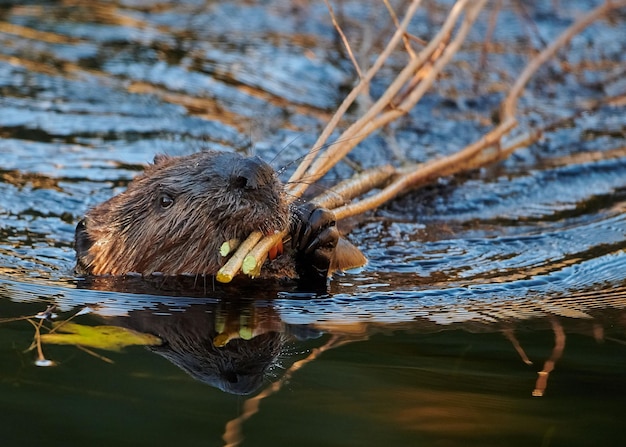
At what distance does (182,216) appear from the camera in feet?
11.3

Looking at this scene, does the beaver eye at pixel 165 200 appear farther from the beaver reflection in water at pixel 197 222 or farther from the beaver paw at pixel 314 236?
the beaver paw at pixel 314 236

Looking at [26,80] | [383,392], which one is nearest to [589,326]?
[383,392]

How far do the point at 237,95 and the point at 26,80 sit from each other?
1402 mm

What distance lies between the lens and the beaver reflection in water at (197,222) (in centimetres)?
328

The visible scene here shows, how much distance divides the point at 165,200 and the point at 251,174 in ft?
1.57

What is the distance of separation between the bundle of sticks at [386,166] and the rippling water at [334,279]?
11cm

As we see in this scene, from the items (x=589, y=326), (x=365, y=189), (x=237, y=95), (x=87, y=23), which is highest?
(x=87, y=23)

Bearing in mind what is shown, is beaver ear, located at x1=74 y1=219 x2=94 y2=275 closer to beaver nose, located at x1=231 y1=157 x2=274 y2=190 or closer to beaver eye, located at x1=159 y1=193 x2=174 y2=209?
beaver eye, located at x1=159 y1=193 x2=174 y2=209

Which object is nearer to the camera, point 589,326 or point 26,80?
point 589,326

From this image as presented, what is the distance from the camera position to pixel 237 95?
708 cm

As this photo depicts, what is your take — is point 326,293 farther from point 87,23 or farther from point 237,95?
point 87,23

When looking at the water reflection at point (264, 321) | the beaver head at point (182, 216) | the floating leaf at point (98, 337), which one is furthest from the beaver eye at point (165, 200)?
the floating leaf at point (98, 337)

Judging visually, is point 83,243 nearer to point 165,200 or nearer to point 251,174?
point 165,200

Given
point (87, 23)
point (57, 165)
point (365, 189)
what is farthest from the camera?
point (87, 23)
